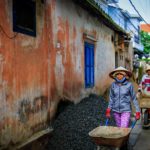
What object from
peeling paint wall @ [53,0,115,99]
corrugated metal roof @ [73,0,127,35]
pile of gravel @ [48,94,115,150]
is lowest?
pile of gravel @ [48,94,115,150]

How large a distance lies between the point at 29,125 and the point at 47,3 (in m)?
2.84

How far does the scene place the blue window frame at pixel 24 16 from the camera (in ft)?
21.2

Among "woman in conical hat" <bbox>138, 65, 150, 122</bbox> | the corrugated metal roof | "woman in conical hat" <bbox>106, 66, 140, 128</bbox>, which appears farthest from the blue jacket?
the corrugated metal roof

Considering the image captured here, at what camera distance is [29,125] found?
6.87 m

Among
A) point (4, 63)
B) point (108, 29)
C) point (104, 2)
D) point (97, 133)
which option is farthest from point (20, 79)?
point (104, 2)

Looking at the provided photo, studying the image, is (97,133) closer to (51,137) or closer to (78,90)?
(51,137)

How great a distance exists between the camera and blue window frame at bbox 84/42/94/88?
1175cm

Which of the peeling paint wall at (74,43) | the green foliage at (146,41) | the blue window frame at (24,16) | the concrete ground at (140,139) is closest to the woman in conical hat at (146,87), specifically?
the concrete ground at (140,139)

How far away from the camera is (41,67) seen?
7.51 metres

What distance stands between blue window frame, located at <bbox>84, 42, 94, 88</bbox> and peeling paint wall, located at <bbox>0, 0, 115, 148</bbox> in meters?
0.37

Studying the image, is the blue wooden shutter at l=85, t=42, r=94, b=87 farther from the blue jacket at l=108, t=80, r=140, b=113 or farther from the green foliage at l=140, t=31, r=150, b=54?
the green foliage at l=140, t=31, r=150, b=54

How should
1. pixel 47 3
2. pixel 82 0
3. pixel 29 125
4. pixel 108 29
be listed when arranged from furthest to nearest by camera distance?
pixel 108 29 → pixel 82 0 → pixel 47 3 → pixel 29 125

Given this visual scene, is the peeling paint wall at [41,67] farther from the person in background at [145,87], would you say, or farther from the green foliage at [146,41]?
the green foliage at [146,41]

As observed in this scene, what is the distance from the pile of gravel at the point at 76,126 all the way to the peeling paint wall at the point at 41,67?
12.9 inches
